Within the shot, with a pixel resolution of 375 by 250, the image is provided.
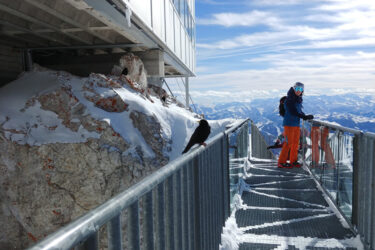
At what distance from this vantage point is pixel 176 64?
1703 cm

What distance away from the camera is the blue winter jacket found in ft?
22.6

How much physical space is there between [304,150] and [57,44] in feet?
32.5

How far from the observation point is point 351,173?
13.0 ft

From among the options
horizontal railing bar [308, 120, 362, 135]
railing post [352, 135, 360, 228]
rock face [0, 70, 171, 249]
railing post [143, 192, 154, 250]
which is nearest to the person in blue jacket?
horizontal railing bar [308, 120, 362, 135]

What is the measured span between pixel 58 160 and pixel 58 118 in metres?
1.31

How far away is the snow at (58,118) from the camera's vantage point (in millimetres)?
8164

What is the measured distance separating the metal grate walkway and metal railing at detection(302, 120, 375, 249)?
24cm

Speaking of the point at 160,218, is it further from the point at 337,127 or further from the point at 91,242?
the point at 337,127

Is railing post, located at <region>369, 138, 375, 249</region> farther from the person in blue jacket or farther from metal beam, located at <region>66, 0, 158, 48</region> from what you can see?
metal beam, located at <region>66, 0, 158, 48</region>

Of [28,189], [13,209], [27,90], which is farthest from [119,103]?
[13,209]

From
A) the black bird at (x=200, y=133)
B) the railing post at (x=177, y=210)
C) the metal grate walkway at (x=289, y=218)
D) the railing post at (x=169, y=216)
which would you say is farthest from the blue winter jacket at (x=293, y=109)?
the railing post at (x=169, y=216)

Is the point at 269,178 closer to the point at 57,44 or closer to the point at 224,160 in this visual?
the point at 224,160

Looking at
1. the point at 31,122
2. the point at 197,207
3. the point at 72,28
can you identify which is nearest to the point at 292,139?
the point at 197,207

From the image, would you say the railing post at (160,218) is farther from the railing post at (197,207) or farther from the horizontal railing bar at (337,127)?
the horizontal railing bar at (337,127)
